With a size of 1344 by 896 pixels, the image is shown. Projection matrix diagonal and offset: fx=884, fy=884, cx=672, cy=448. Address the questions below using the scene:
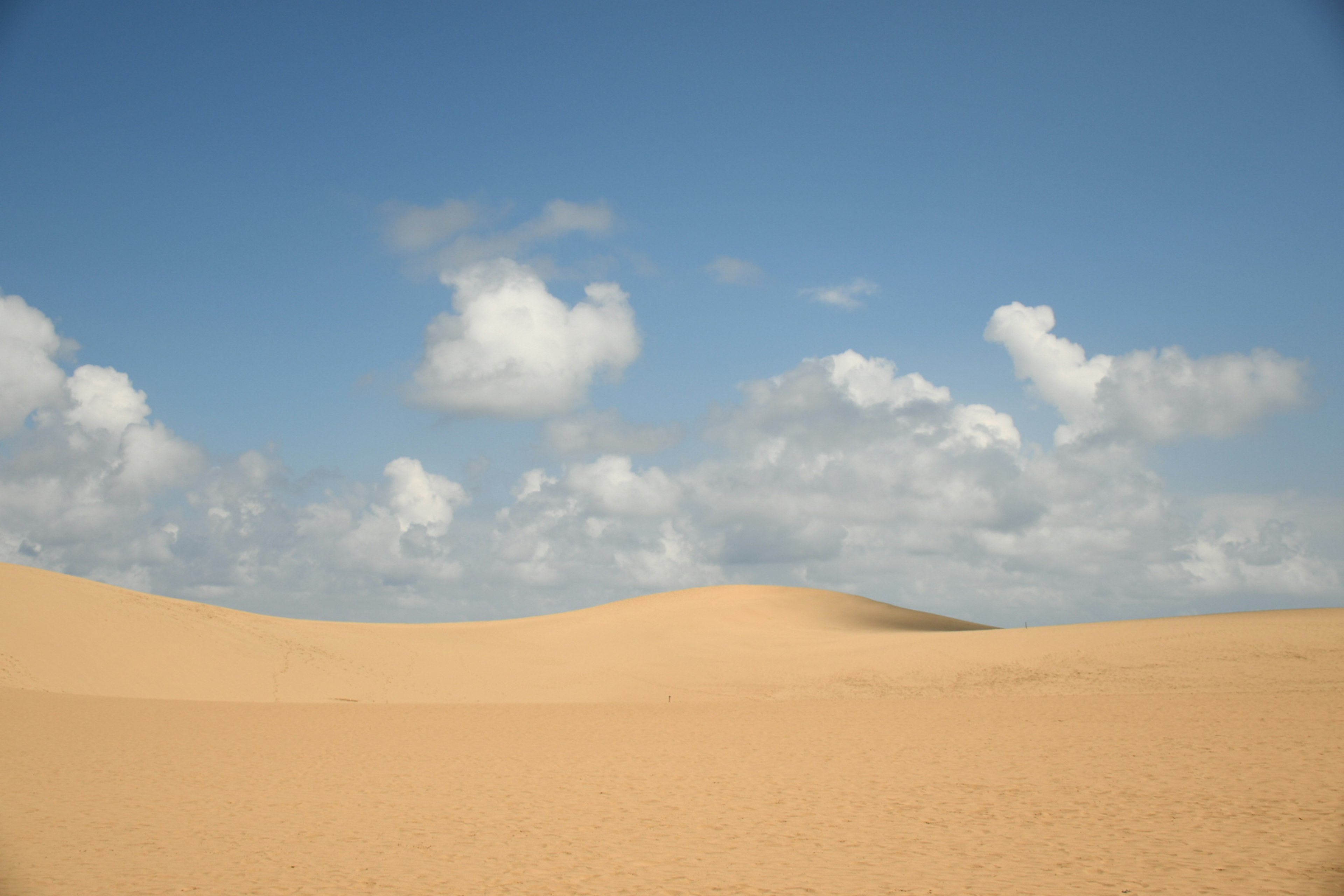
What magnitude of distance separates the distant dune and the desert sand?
0.52ft

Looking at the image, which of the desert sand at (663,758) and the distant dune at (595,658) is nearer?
the desert sand at (663,758)

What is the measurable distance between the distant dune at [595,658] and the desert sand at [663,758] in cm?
16

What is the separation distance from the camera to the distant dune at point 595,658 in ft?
87.6

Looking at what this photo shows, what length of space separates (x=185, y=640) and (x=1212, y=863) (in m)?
32.1

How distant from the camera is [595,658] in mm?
35812

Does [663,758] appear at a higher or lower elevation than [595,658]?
lower

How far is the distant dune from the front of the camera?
87.6ft

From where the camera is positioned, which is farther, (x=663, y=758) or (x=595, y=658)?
(x=595, y=658)

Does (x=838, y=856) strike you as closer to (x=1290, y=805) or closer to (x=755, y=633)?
(x=1290, y=805)

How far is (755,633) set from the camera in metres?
39.1

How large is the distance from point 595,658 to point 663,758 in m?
19.3

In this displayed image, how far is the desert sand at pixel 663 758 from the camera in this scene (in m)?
9.40

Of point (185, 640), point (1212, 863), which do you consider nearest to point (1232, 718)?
point (1212, 863)

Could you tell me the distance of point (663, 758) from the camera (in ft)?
55.4
